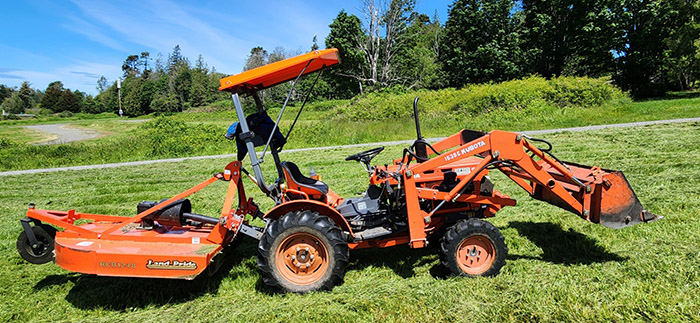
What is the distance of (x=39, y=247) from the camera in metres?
4.60

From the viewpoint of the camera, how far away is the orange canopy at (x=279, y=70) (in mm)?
4223

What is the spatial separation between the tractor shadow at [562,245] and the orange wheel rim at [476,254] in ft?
1.70

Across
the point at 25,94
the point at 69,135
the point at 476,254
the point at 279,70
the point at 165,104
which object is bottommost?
the point at 476,254

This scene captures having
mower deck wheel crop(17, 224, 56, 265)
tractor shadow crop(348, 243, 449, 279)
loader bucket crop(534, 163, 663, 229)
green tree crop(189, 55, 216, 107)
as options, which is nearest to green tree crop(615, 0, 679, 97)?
loader bucket crop(534, 163, 663, 229)

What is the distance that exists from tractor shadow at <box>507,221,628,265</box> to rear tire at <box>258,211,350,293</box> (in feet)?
6.58

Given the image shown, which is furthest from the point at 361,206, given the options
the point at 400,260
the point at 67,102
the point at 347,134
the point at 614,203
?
the point at 67,102

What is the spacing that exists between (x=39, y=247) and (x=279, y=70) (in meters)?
3.21

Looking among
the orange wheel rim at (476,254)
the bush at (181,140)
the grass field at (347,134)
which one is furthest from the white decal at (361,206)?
the bush at (181,140)

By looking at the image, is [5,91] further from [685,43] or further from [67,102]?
[685,43]

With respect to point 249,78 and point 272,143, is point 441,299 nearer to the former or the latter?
point 272,143

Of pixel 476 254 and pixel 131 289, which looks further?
pixel 131 289

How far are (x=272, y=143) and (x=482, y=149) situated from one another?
2210 mm

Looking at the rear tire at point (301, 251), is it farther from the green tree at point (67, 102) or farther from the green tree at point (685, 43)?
the green tree at point (67, 102)

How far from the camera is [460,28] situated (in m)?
40.8
